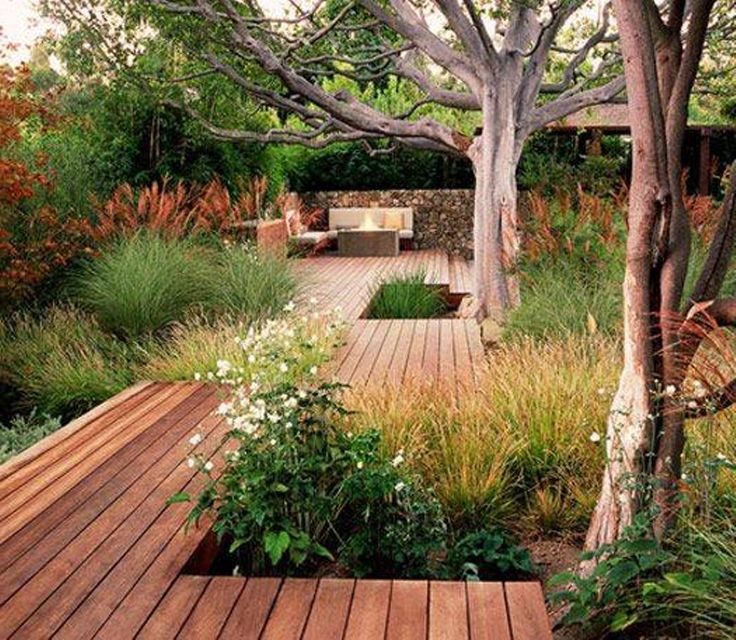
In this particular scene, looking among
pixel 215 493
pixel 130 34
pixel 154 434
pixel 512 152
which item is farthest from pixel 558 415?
pixel 130 34

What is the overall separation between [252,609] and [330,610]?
9.0 inches

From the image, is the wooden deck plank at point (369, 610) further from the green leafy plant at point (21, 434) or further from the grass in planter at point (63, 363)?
the grass in planter at point (63, 363)

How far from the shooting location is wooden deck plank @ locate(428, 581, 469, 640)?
2.52 metres

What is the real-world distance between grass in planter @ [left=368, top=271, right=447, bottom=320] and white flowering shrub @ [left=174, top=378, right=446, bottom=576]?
20.3 feet

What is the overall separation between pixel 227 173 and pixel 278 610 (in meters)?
11.7

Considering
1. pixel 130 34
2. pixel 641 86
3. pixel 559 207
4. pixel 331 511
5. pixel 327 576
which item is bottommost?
pixel 327 576

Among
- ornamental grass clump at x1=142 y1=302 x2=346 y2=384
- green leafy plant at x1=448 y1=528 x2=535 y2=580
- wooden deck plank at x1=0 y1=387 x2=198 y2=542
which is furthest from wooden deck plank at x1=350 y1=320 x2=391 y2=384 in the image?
green leafy plant at x1=448 y1=528 x2=535 y2=580

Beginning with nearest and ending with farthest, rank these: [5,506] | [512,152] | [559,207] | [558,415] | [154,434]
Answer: [5,506]
[558,415]
[154,434]
[559,207]
[512,152]

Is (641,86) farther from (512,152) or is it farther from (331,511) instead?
(512,152)

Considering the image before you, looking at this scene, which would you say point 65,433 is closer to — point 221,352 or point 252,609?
point 221,352

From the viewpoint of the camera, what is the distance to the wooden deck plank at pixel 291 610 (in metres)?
2.54

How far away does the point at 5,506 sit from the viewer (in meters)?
3.60

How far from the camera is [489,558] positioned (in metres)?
3.26

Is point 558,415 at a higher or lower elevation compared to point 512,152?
lower
